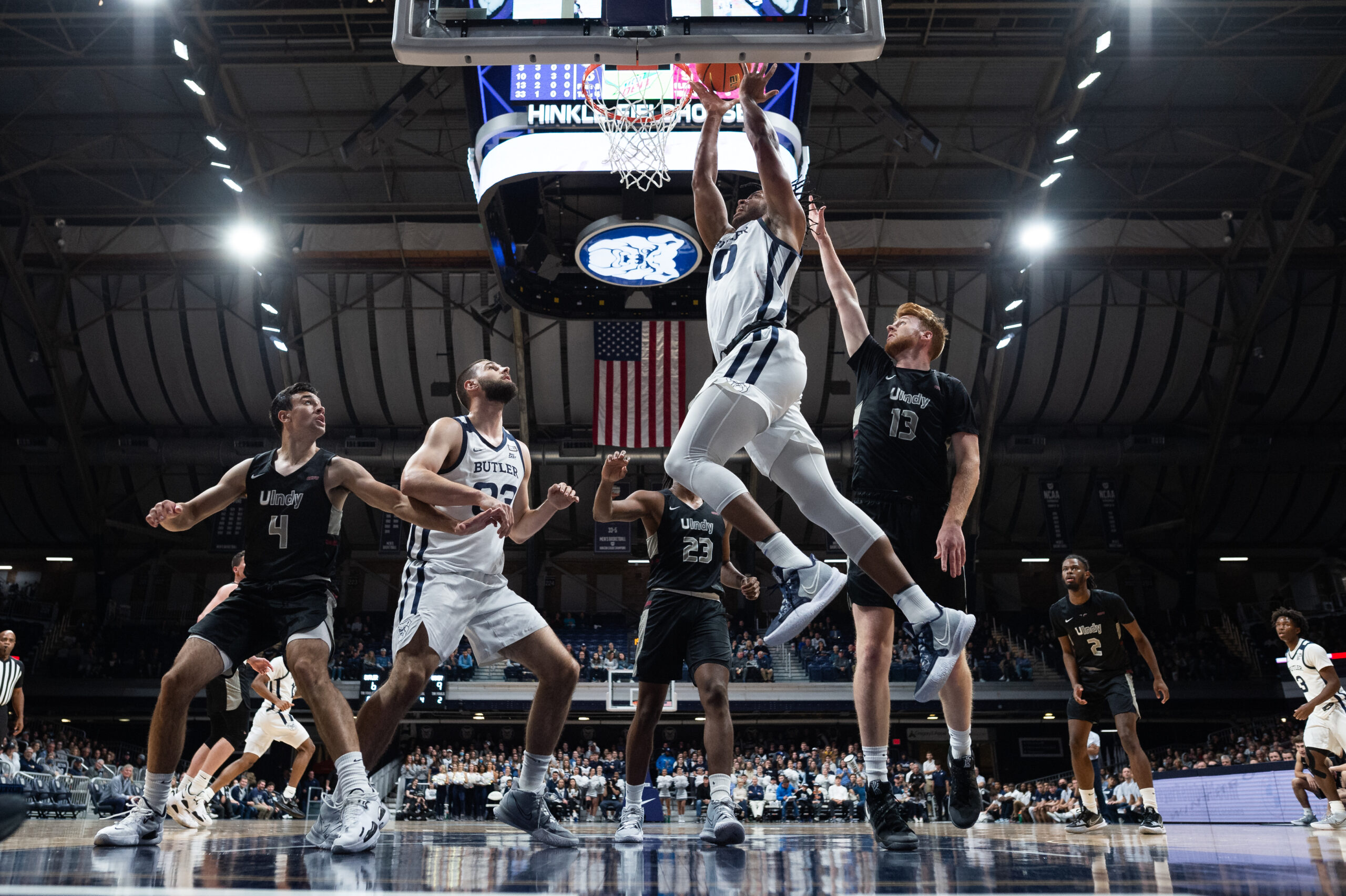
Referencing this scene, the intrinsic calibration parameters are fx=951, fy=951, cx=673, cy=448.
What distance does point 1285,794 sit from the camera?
12820mm

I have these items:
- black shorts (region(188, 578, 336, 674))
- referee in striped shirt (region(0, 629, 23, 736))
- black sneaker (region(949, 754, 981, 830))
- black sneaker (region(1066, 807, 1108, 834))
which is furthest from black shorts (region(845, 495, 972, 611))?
referee in striped shirt (region(0, 629, 23, 736))

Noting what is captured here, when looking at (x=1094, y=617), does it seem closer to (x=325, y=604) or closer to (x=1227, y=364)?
(x=325, y=604)

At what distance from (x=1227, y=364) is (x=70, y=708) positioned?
3175 centimetres

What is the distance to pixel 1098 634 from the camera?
25.1 feet

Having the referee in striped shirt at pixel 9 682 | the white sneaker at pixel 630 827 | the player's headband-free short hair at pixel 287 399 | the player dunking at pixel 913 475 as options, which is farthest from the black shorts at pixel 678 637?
the referee in striped shirt at pixel 9 682

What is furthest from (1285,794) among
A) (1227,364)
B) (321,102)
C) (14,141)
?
(14,141)

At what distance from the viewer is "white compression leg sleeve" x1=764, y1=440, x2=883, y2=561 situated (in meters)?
3.95

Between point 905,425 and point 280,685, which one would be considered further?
point 280,685

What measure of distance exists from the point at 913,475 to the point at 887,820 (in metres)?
1.65

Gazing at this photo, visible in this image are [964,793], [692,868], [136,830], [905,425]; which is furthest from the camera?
[905,425]

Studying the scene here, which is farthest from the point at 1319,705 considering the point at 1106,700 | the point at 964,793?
the point at 964,793

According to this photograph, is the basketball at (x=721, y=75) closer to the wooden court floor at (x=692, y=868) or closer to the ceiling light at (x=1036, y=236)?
the wooden court floor at (x=692, y=868)

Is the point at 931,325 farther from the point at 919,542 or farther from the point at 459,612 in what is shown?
the point at 459,612

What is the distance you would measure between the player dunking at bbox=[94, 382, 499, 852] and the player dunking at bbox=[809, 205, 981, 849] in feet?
6.37
